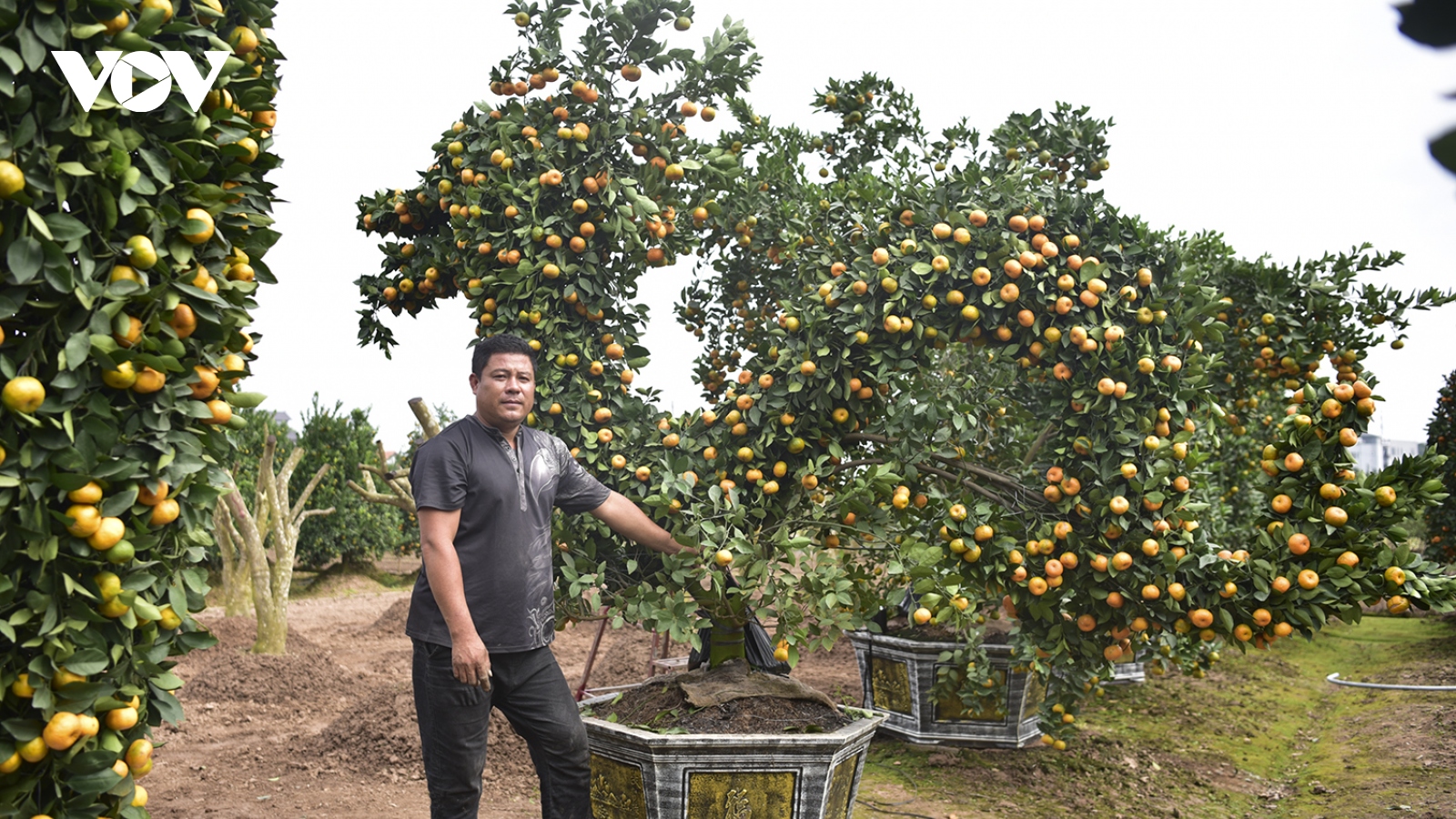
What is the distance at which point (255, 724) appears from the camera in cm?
708

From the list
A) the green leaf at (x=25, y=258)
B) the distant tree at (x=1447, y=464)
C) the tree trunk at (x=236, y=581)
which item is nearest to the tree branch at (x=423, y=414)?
the tree trunk at (x=236, y=581)

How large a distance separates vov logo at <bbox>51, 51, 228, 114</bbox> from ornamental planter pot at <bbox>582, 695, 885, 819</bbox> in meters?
2.73

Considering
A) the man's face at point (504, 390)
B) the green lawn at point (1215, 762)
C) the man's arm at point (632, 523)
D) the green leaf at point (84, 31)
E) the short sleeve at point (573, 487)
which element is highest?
the green leaf at point (84, 31)

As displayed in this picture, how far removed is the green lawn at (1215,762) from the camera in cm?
539

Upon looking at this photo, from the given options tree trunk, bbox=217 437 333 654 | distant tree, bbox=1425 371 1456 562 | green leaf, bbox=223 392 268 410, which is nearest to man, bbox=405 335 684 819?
green leaf, bbox=223 392 268 410

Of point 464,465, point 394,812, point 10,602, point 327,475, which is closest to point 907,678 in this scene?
point 394,812

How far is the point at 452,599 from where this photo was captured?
10.6 feet

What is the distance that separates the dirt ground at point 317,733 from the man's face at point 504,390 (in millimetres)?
2599

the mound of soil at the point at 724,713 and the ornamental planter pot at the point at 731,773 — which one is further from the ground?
the mound of soil at the point at 724,713

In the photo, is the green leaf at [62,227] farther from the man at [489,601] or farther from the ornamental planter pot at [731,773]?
the ornamental planter pot at [731,773]

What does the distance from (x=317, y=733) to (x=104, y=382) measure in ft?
16.9

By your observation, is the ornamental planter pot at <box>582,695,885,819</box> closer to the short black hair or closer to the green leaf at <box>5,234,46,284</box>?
the short black hair

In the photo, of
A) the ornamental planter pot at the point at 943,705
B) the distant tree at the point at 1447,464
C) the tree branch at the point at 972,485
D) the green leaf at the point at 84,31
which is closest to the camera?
the green leaf at the point at 84,31

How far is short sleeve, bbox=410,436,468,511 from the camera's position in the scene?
3332 millimetres
